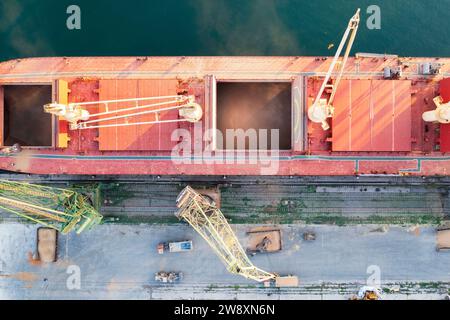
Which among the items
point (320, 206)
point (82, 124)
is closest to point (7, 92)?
point (82, 124)

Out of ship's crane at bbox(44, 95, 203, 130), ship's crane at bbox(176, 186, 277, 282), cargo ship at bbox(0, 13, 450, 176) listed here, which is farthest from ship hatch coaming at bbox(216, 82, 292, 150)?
ship's crane at bbox(176, 186, 277, 282)

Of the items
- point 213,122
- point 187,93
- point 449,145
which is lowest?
point 449,145

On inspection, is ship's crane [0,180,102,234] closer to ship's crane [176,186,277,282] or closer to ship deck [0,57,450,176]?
Answer: ship deck [0,57,450,176]

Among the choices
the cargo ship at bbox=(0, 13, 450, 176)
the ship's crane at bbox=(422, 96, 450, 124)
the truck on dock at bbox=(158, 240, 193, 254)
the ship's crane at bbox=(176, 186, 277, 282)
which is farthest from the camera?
the truck on dock at bbox=(158, 240, 193, 254)

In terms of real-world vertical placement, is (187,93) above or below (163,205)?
above

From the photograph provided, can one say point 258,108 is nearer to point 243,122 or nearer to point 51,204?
point 243,122

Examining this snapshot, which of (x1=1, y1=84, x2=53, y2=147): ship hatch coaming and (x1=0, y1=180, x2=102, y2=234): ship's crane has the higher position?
(x1=1, y1=84, x2=53, y2=147): ship hatch coaming

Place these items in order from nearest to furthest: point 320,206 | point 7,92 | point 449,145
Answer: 1. point 449,145
2. point 7,92
3. point 320,206
